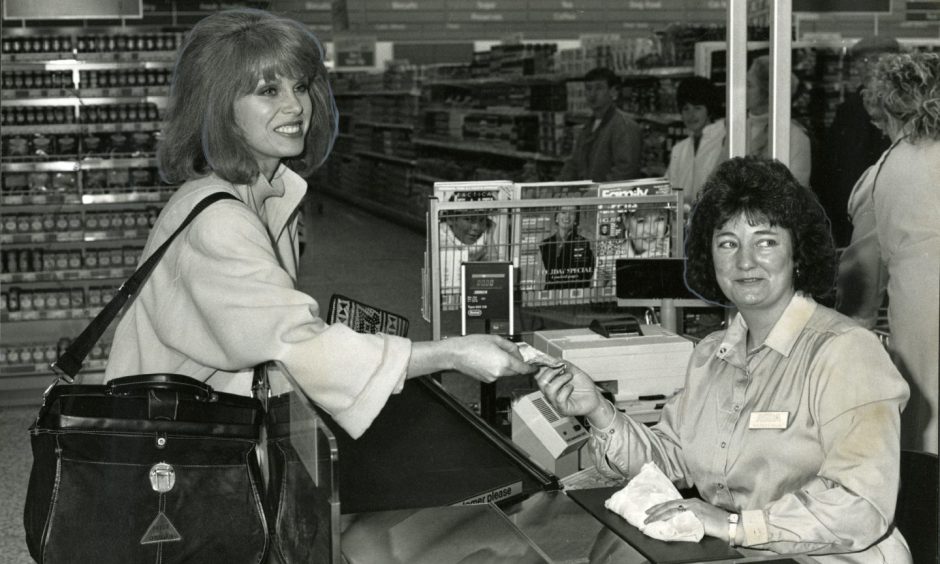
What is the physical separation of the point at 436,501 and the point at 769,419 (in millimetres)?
655

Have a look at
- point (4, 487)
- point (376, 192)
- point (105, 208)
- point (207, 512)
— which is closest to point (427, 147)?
point (376, 192)

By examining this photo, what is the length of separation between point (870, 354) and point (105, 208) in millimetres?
6124

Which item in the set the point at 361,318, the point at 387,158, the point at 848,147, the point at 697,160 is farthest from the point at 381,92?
the point at 361,318

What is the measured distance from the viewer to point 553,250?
3.67 m

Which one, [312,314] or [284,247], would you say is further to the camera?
[284,247]

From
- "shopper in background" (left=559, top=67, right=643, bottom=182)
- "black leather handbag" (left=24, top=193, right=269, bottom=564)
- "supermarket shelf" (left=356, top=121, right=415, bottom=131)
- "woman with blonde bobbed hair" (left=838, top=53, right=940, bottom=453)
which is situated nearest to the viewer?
"black leather handbag" (left=24, top=193, right=269, bottom=564)

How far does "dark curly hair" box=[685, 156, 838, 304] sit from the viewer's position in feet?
7.02

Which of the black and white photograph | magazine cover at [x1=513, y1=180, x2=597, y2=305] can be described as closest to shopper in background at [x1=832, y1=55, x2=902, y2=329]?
the black and white photograph

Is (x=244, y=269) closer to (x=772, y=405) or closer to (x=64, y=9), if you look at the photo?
(x=772, y=405)

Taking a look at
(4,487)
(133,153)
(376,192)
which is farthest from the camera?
(376,192)

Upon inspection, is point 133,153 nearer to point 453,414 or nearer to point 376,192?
point 453,414

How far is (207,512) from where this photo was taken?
1.65 meters

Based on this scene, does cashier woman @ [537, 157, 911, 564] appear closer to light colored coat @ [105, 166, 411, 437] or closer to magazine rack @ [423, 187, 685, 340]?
light colored coat @ [105, 166, 411, 437]

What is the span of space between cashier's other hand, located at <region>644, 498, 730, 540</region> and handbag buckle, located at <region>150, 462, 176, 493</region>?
772 millimetres
